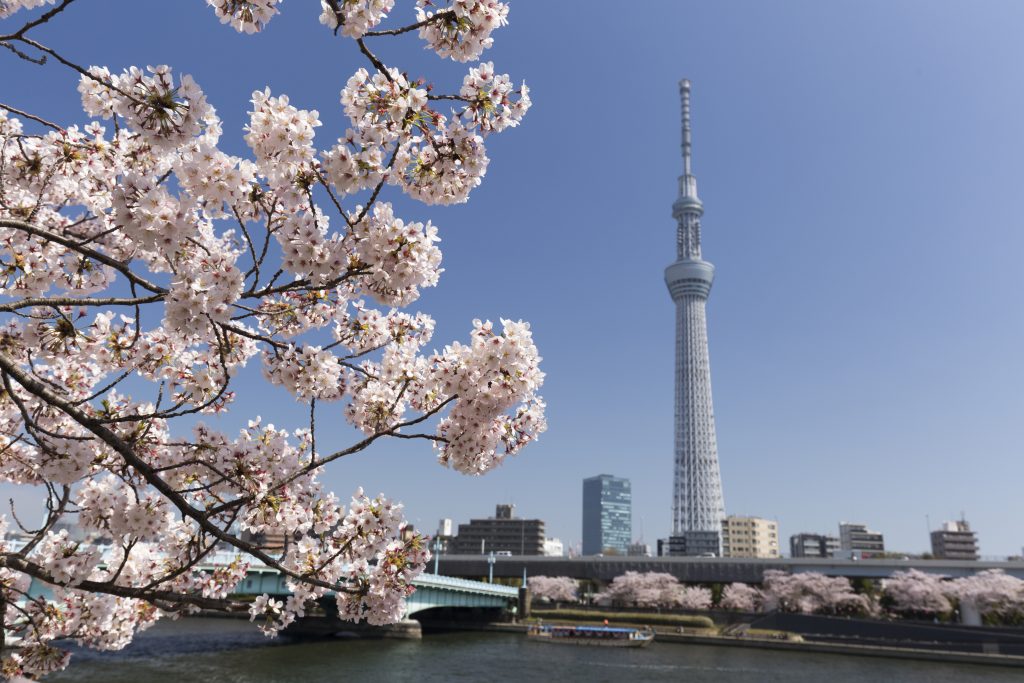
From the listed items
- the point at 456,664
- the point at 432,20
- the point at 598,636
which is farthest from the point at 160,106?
the point at 598,636

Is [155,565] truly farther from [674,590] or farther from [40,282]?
[674,590]

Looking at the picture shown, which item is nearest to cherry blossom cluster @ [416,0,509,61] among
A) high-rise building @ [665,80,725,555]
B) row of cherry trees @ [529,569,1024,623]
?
row of cherry trees @ [529,569,1024,623]

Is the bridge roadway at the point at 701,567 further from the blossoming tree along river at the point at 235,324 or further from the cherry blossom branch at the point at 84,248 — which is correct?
the cherry blossom branch at the point at 84,248

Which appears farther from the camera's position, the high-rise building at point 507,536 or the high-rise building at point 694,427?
the high-rise building at point 507,536

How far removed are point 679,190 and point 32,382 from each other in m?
177

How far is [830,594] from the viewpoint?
7019cm

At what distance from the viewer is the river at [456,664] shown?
35844 mm

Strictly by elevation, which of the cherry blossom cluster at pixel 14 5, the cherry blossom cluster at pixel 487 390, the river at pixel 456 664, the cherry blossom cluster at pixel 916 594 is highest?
the cherry blossom cluster at pixel 14 5

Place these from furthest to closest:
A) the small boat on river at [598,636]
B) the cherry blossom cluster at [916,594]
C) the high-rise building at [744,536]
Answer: the high-rise building at [744,536]
the cherry blossom cluster at [916,594]
the small boat on river at [598,636]

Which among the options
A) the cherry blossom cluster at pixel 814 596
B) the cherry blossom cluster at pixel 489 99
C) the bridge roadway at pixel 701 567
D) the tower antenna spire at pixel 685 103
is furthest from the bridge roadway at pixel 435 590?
the tower antenna spire at pixel 685 103

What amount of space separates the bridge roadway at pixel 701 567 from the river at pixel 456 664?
28.2 m

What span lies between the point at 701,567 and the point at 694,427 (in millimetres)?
62974

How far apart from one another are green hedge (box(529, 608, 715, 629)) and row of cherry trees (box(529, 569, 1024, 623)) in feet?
28.4

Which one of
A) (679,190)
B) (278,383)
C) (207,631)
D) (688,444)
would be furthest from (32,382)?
(679,190)
